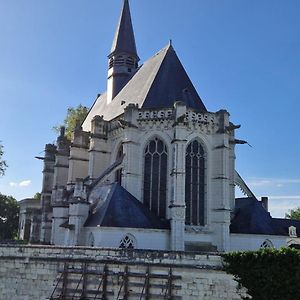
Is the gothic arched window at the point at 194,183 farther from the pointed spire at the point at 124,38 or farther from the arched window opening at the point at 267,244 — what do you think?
the pointed spire at the point at 124,38

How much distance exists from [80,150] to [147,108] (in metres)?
6.37

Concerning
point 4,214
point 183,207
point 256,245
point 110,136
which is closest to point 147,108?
point 110,136

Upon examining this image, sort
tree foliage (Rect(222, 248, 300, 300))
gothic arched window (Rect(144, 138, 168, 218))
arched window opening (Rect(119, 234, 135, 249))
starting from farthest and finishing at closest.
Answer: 1. gothic arched window (Rect(144, 138, 168, 218))
2. arched window opening (Rect(119, 234, 135, 249))
3. tree foliage (Rect(222, 248, 300, 300))

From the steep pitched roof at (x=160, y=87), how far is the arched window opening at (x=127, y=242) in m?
7.24

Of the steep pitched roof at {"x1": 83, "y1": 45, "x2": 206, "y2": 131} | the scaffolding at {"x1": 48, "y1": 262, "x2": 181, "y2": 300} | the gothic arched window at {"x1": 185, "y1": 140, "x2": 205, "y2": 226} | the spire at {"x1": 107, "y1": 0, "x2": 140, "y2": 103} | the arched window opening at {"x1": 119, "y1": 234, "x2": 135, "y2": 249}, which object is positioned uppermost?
the spire at {"x1": 107, "y1": 0, "x2": 140, "y2": 103}

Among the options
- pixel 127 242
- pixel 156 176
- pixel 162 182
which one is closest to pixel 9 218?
pixel 156 176

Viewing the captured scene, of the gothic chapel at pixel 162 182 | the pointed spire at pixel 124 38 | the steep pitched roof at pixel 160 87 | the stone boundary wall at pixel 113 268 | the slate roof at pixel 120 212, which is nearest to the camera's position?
the stone boundary wall at pixel 113 268

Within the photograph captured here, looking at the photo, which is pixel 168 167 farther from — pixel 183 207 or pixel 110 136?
pixel 110 136

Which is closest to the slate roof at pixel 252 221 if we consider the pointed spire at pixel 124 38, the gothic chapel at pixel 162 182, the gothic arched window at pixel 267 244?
the gothic chapel at pixel 162 182

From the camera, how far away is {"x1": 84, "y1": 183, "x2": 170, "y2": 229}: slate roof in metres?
18.9

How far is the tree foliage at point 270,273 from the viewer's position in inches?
526

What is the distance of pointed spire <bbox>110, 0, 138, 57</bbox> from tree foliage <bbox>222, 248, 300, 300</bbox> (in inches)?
923

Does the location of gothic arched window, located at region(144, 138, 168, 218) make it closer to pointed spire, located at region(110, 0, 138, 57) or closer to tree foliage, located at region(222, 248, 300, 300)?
tree foliage, located at region(222, 248, 300, 300)

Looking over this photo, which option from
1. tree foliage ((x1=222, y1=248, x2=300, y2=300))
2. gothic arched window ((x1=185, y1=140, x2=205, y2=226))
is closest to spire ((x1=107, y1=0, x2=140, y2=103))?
gothic arched window ((x1=185, y1=140, x2=205, y2=226))
